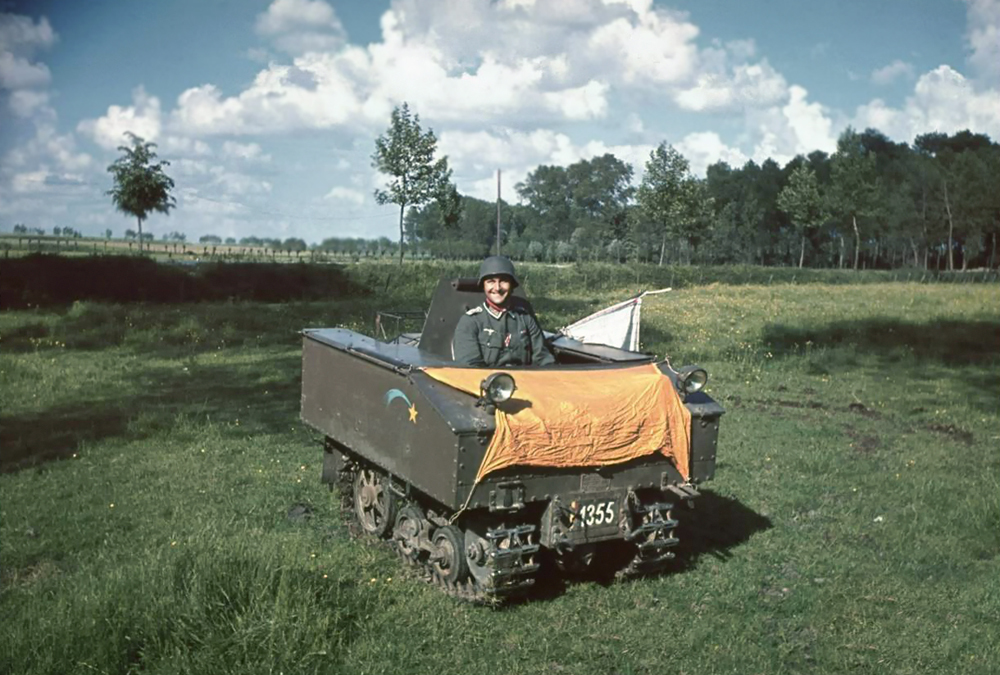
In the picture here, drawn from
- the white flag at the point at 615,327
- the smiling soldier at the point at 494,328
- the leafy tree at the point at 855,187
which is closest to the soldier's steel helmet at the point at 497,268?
the smiling soldier at the point at 494,328

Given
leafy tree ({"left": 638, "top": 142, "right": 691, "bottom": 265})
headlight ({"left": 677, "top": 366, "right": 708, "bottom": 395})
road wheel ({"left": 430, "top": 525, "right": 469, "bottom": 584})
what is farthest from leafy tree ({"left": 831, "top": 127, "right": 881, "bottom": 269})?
road wheel ({"left": 430, "top": 525, "right": 469, "bottom": 584})

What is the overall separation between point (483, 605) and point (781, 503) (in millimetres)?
4047

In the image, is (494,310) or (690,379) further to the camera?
(494,310)

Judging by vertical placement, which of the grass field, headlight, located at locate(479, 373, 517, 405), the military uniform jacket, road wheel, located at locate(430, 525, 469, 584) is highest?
the military uniform jacket

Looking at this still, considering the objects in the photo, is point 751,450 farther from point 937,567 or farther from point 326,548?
point 326,548

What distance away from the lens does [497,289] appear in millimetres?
7266

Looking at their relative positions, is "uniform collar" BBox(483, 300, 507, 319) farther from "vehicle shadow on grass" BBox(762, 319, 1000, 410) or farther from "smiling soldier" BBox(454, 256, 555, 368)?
"vehicle shadow on grass" BBox(762, 319, 1000, 410)

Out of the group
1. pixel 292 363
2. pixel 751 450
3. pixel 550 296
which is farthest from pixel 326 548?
pixel 550 296

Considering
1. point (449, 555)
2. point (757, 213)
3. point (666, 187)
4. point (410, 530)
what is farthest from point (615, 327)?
point (757, 213)

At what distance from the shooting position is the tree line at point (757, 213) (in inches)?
1249

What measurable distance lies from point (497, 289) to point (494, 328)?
30 cm

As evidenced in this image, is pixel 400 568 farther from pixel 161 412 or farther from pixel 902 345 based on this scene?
pixel 902 345

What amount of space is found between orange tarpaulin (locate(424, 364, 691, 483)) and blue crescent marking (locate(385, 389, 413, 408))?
26 cm

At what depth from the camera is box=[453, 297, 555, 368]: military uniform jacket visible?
7.13 meters
